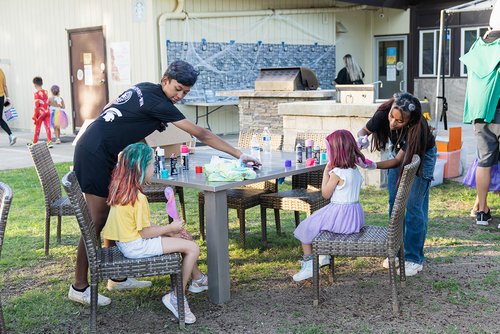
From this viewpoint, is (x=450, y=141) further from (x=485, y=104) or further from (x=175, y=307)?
Answer: (x=175, y=307)

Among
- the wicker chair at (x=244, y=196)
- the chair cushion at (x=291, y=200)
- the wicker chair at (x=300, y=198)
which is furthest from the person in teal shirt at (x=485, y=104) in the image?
the wicker chair at (x=244, y=196)

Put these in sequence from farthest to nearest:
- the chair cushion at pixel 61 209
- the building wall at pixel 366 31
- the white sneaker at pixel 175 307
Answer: the building wall at pixel 366 31, the chair cushion at pixel 61 209, the white sneaker at pixel 175 307

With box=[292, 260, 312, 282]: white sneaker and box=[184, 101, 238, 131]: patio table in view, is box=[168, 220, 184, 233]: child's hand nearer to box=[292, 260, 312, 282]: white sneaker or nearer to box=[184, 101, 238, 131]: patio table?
box=[292, 260, 312, 282]: white sneaker

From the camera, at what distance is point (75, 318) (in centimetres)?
424

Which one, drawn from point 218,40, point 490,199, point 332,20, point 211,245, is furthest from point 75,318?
point 332,20

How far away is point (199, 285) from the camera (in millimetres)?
4590

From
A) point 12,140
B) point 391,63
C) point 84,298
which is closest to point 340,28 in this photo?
point 391,63

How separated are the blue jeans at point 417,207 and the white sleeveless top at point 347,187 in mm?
450

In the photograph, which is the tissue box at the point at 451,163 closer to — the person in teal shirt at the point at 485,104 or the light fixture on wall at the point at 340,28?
the person in teal shirt at the point at 485,104

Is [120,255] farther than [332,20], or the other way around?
[332,20]

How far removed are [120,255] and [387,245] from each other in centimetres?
165

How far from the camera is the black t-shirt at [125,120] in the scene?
13.8ft

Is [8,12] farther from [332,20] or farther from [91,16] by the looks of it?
[332,20]

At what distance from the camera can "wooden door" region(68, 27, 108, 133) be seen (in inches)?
549
